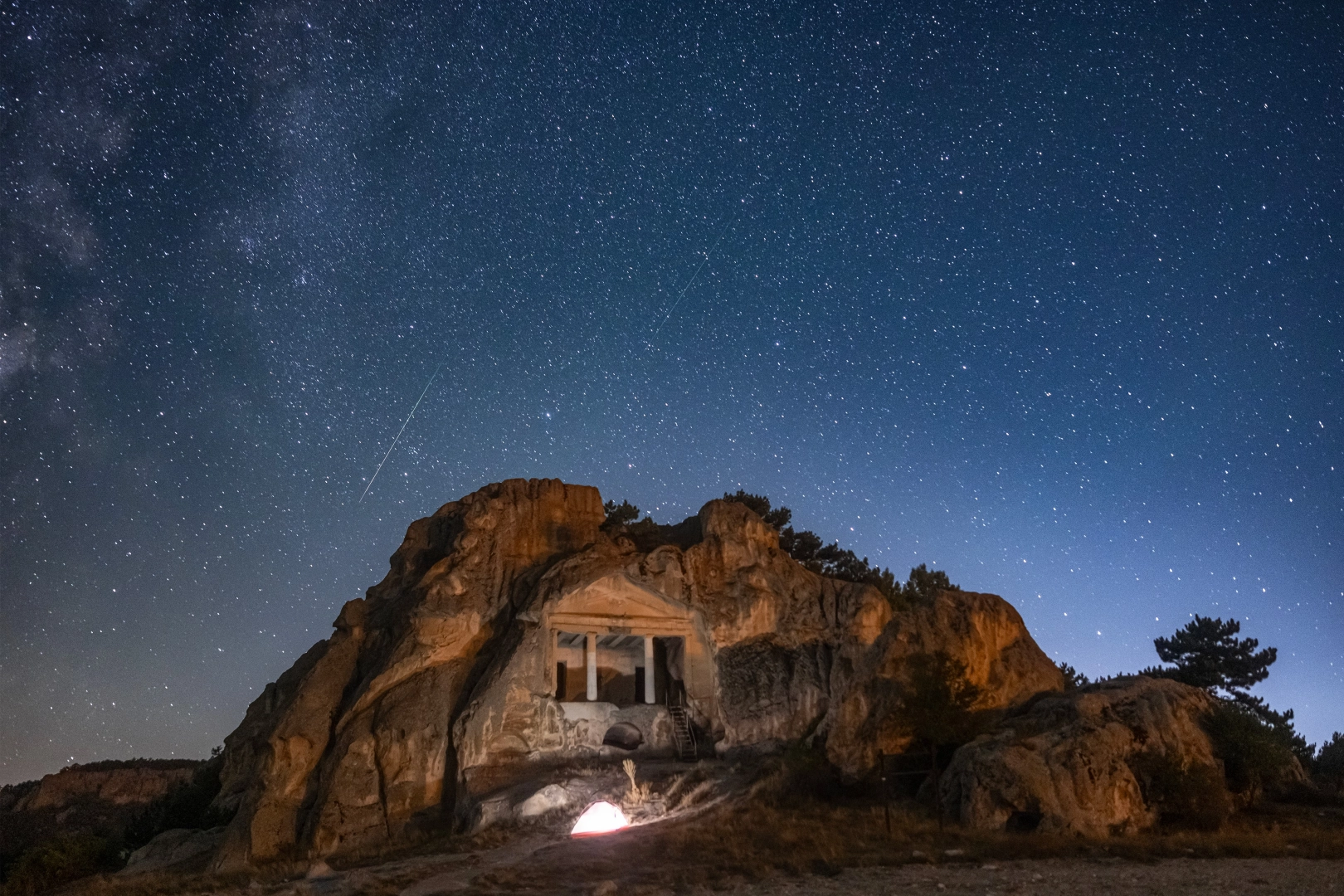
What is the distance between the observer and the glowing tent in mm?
21100

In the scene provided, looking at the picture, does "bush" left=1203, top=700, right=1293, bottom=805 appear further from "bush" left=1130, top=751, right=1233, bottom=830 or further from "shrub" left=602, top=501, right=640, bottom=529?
"shrub" left=602, top=501, right=640, bottom=529

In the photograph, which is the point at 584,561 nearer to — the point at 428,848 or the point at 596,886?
the point at 428,848

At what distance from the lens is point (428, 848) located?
20188 millimetres

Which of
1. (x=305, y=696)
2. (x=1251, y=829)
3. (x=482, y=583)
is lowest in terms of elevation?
(x=1251, y=829)

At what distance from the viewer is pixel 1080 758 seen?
63.8 ft

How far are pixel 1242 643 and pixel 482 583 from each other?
1083 inches

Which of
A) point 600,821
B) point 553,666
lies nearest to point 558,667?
point 553,666

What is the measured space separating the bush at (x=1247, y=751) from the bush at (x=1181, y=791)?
4.07 feet

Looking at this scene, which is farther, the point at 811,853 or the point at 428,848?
the point at 428,848

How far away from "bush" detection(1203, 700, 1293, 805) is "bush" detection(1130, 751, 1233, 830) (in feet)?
4.07

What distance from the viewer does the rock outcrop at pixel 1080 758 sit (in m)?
18.2

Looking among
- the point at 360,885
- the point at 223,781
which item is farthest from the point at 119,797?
the point at 360,885

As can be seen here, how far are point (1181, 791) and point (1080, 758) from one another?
6.91 feet

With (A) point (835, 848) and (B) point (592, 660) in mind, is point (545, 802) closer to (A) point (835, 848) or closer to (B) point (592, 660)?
(B) point (592, 660)
